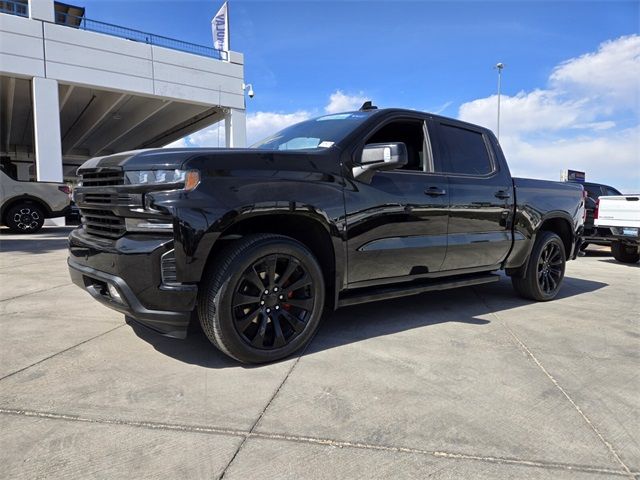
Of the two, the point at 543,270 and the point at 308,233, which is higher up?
the point at 308,233

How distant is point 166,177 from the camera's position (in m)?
2.73

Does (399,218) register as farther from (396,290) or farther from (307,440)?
(307,440)

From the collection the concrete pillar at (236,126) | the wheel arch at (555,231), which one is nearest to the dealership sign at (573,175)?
the concrete pillar at (236,126)

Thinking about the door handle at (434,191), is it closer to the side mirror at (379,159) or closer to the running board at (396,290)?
the side mirror at (379,159)

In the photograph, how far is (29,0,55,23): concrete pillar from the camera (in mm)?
15328

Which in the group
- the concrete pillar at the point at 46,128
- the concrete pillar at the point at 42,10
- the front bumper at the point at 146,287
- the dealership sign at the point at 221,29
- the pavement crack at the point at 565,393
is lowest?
the pavement crack at the point at 565,393

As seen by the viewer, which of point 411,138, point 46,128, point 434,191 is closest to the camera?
point 434,191

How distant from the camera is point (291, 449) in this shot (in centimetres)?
213

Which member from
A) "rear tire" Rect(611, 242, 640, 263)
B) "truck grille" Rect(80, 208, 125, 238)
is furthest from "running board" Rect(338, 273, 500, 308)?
"rear tire" Rect(611, 242, 640, 263)

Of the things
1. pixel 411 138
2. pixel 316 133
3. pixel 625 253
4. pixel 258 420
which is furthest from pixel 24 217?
pixel 625 253

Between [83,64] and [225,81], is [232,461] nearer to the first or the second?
[83,64]

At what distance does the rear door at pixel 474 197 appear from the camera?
423cm

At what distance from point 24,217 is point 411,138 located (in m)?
11.8

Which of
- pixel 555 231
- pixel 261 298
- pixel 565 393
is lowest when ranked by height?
pixel 565 393
